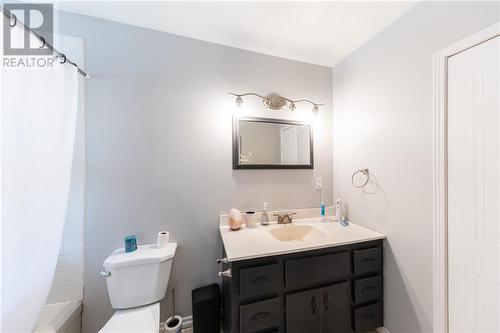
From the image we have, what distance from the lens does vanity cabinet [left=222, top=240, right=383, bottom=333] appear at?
1.10 meters

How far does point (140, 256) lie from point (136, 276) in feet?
0.42

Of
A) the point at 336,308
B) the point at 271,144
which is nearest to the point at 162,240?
the point at 271,144

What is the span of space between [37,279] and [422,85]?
247 centimetres

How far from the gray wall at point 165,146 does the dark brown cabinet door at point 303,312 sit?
2.23 ft

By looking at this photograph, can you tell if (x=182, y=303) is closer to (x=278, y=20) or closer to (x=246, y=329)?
(x=246, y=329)

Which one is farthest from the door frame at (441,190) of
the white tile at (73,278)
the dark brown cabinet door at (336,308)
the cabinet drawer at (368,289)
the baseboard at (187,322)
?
the white tile at (73,278)

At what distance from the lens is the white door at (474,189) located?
2.92ft

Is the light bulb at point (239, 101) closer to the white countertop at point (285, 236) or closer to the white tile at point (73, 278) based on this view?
the white countertop at point (285, 236)

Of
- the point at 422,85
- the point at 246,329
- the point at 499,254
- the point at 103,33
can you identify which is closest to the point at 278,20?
the point at 422,85

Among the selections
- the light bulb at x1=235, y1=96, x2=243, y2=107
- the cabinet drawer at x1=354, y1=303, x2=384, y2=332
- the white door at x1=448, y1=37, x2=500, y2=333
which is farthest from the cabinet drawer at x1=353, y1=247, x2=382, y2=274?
the light bulb at x1=235, y1=96, x2=243, y2=107

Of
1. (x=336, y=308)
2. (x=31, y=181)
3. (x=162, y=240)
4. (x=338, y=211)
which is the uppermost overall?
(x=31, y=181)

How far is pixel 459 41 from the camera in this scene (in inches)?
39.2

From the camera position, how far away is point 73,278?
51.6 inches
